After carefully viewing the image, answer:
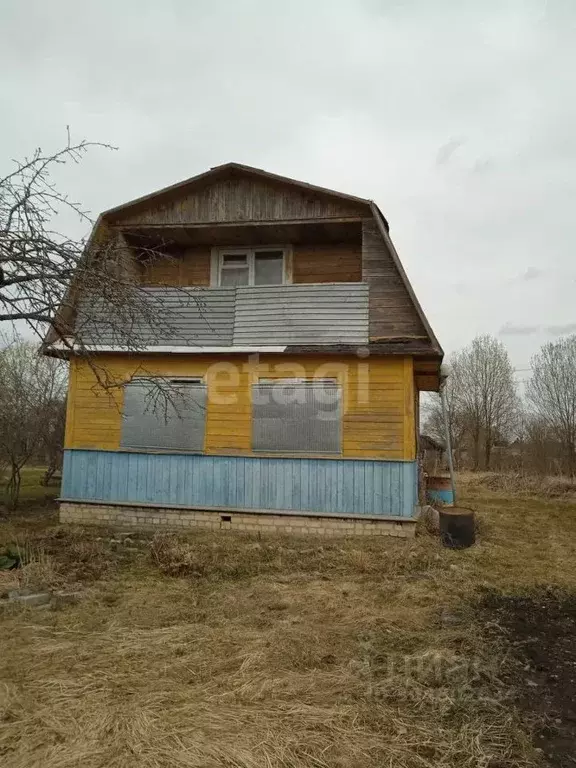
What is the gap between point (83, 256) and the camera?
5.25 metres

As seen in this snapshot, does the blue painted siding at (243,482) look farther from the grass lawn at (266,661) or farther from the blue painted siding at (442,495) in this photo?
the blue painted siding at (442,495)

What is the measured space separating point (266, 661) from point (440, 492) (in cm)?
996

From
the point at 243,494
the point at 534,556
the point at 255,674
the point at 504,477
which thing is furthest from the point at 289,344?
the point at 504,477

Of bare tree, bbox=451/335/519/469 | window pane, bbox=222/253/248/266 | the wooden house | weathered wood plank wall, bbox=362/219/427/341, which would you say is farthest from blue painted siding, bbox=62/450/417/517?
bare tree, bbox=451/335/519/469

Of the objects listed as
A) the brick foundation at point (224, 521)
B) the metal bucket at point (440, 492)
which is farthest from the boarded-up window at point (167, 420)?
the metal bucket at point (440, 492)

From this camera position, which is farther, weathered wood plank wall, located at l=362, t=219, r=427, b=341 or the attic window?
the attic window

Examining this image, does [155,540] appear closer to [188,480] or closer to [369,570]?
[188,480]

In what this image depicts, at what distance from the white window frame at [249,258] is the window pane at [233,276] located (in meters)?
0.07

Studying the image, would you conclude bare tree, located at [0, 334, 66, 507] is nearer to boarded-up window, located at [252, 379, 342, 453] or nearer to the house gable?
the house gable

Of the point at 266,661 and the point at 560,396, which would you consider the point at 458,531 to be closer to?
the point at 266,661

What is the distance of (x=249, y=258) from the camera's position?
10.4m

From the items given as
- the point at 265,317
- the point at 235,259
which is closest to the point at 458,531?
the point at 265,317

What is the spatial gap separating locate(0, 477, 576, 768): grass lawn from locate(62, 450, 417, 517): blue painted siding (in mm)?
1171

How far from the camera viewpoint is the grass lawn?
2.79 m
